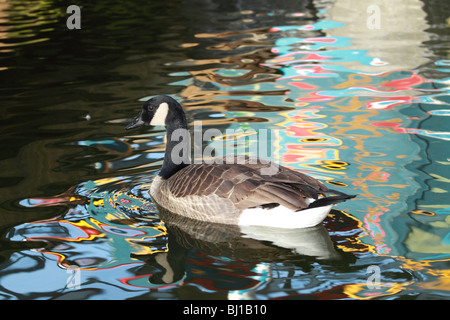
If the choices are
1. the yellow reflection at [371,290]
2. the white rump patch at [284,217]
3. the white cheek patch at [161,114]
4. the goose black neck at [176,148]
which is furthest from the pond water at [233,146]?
the white cheek patch at [161,114]

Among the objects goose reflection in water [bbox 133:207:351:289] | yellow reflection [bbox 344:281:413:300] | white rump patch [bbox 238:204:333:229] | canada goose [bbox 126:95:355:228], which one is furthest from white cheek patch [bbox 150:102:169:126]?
yellow reflection [bbox 344:281:413:300]

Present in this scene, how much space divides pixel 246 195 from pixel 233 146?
8.79 feet

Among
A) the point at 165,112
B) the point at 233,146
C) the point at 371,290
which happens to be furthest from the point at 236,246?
the point at 233,146

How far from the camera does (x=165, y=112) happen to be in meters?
7.54

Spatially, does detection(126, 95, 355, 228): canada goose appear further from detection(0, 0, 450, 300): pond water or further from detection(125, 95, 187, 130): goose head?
detection(125, 95, 187, 130): goose head

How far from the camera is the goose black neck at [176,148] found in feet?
24.4

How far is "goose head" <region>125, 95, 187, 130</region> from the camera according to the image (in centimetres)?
749

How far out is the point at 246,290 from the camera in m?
5.21

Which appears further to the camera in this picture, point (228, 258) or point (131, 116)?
point (131, 116)

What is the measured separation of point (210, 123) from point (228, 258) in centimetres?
437

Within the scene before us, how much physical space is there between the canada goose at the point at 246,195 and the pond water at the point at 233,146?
7.2 inches

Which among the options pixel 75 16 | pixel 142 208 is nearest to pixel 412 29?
pixel 75 16

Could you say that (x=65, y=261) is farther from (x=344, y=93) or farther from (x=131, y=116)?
(x=344, y=93)

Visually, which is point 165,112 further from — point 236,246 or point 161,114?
point 236,246
